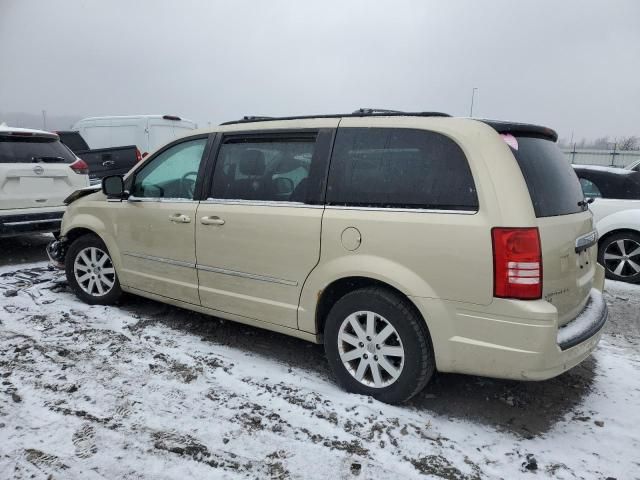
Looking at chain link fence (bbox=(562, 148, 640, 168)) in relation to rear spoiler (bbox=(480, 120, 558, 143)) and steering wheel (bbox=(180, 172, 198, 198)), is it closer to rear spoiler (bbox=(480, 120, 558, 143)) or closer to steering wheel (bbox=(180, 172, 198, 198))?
rear spoiler (bbox=(480, 120, 558, 143))

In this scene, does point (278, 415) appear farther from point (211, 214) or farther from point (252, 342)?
point (211, 214)

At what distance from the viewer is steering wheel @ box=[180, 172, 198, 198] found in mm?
3850

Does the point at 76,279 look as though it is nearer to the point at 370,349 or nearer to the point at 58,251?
the point at 58,251

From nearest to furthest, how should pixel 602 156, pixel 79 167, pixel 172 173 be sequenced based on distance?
pixel 172 173, pixel 79 167, pixel 602 156

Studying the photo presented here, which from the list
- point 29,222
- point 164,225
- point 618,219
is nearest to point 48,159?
point 29,222

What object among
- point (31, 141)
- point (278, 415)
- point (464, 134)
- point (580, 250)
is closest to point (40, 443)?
point (278, 415)

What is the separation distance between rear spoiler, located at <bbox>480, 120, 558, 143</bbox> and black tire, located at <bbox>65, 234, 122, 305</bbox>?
354 cm

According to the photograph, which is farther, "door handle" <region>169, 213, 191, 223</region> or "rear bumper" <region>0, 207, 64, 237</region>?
"rear bumper" <region>0, 207, 64, 237</region>

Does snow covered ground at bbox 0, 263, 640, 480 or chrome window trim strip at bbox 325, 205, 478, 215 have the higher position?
chrome window trim strip at bbox 325, 205, 478, 215

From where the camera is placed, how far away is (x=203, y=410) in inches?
114

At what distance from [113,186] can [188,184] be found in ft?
2.72

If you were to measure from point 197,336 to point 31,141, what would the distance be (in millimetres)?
4268

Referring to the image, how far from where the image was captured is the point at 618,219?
6.00m

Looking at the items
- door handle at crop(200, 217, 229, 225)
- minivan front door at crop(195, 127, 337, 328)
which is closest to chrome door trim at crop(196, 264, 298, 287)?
minivan front door at crop(195, 127, 337, 328)
